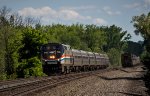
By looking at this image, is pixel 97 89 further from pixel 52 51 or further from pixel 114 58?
pixel 114 58

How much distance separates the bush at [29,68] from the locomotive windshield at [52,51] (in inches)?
182

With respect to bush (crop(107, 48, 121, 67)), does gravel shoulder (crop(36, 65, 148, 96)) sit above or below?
below

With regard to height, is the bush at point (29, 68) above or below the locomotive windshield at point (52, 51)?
below

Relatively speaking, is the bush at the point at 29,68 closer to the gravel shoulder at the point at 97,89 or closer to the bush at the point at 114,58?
the gravel shoulder at the point at 97,89

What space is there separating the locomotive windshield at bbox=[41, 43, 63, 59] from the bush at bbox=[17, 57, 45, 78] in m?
4.61

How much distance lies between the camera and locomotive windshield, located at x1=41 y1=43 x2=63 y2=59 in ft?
120

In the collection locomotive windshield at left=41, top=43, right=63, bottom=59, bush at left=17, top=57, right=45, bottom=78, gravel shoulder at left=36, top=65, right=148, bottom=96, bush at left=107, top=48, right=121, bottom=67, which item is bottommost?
gravel shoulder at left=36, top=65, right=148, bottom=96

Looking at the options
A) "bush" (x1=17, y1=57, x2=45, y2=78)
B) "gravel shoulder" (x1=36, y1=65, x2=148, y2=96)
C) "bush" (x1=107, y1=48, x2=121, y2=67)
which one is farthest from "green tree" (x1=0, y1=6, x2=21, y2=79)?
"bush" (x1=107, y1=48, x2=121, y2=67)

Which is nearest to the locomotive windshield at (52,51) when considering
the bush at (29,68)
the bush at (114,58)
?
the bush at (29,68)

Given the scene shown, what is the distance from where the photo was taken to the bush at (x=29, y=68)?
133 feet

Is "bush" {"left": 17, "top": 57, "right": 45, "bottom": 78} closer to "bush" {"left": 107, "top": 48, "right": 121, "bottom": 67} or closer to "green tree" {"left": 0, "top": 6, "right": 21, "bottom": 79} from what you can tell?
"green tree" {"left": 0, "top": 6, "right": 21, "bottom": 79}

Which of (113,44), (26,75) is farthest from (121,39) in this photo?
(26,75)

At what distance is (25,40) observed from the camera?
4441 centimetres

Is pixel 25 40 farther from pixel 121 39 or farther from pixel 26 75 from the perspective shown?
pixel 121 39
